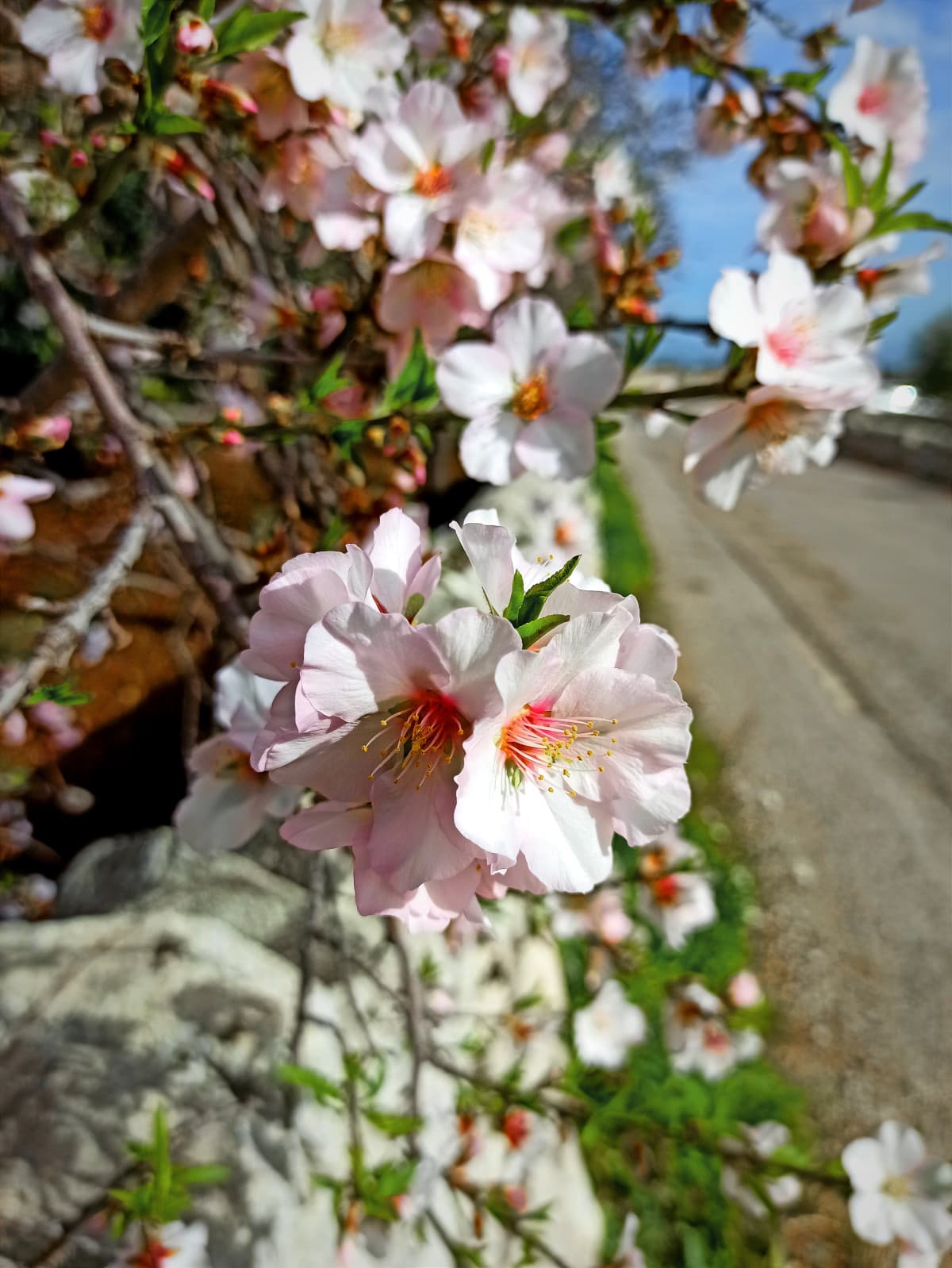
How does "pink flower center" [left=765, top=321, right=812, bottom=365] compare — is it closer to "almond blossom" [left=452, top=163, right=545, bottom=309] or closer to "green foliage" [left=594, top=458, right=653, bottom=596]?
"almond blossom" [left=452, top=163, right=545, bottom=309]

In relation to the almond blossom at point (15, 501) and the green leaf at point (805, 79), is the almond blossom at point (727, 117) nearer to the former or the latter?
the green leaf at point (805, 79)

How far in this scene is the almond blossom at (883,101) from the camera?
3.06 ft

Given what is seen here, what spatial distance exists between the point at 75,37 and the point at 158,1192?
46.2 inches

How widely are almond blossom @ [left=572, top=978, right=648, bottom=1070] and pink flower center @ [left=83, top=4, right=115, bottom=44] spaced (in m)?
1.73

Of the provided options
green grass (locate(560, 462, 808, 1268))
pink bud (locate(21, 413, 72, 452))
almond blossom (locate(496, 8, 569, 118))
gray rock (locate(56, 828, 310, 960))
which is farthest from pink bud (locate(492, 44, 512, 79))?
gray rock (locate(56, 828, 310, 960))

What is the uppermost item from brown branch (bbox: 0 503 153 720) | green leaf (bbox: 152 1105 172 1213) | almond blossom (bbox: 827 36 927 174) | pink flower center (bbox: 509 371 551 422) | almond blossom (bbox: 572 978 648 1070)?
almond blossom (bbox: 827 36 927 174)

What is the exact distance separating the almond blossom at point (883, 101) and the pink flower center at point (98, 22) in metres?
0.83

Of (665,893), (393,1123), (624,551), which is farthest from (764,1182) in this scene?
(624,551)

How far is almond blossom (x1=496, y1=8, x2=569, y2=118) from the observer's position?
1.20 meters

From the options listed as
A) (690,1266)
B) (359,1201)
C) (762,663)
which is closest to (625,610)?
(359,1201)

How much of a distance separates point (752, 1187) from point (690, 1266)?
0.60 m

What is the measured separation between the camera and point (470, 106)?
1.24 metres

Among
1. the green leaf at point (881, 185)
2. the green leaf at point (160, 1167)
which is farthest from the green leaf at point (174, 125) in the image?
the green leaf at point (160, 1167)

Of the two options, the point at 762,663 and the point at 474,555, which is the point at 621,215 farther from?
the point at 762,663
